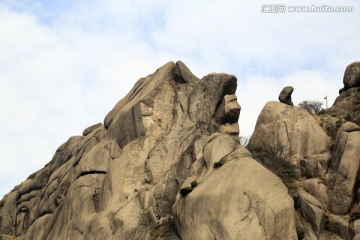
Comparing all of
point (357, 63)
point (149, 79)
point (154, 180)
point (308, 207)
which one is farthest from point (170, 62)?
point (308, 207)

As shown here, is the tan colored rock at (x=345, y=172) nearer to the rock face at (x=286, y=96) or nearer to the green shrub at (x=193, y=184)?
the rock face at (x=286, y=96)

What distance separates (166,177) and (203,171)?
5660mm

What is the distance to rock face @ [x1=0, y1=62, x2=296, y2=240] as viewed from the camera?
5534cm

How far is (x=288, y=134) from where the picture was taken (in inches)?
2645

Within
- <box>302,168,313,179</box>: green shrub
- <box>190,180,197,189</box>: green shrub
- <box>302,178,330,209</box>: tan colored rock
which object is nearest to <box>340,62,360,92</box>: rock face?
<box>302,168,313,179</box>: green shrub

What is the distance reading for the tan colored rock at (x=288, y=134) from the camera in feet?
216

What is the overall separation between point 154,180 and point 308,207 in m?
18.2

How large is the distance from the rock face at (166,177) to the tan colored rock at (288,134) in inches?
125

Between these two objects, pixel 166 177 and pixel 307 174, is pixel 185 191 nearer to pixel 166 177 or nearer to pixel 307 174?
pixel 166 177

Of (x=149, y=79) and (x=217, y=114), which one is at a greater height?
(x=149, y=79)

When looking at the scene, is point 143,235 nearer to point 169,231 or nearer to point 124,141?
point 169,231

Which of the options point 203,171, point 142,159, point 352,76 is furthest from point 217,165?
point 352,76

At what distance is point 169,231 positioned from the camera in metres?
61.7

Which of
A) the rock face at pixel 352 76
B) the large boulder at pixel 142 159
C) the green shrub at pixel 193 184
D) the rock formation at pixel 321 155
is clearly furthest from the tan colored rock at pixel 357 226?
the rock face at pixel 352 76
